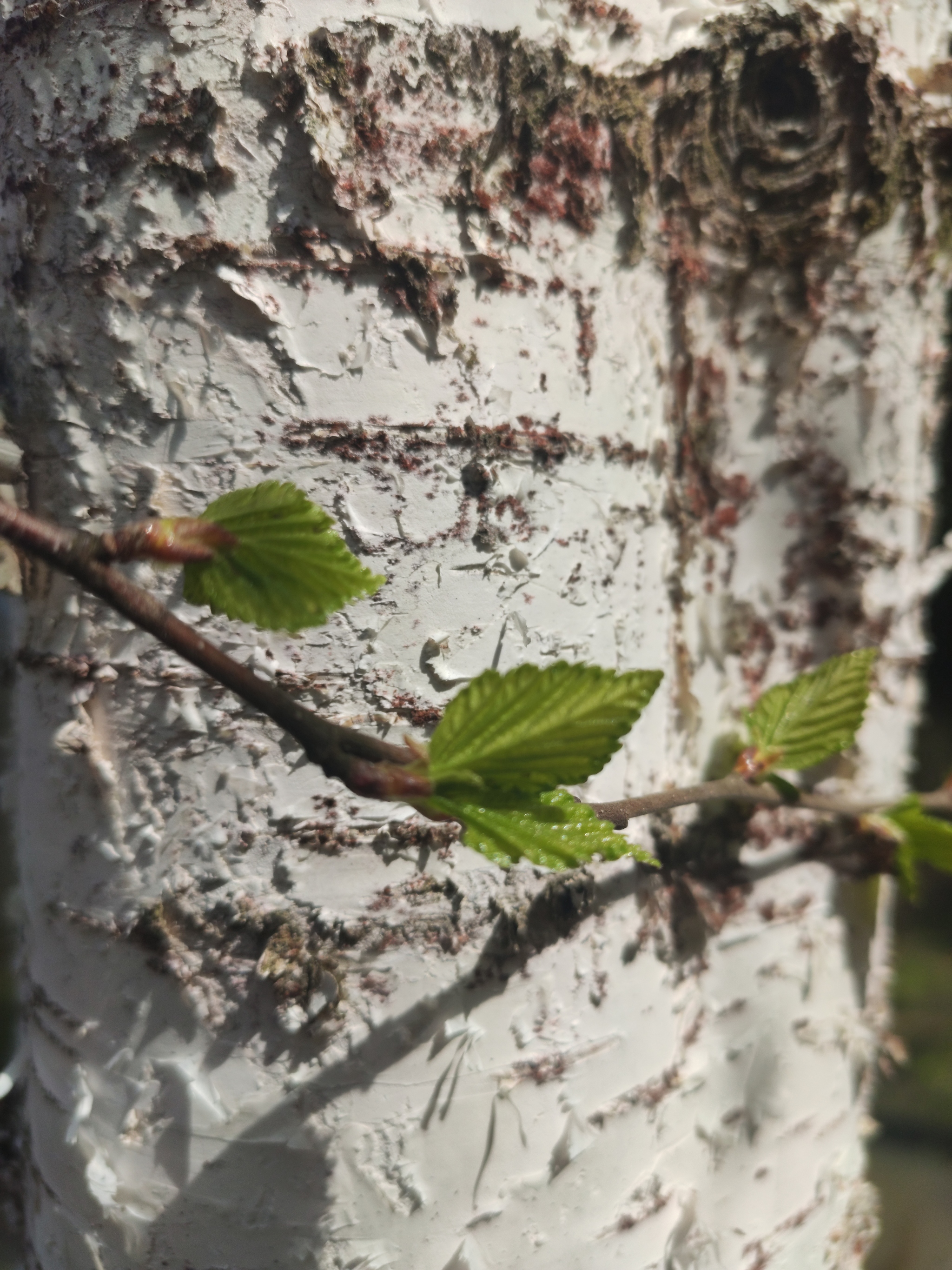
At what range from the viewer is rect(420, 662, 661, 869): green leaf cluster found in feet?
0.84

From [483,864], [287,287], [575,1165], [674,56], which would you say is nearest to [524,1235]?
[575,1165]

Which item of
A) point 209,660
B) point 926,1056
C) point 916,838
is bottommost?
point 926,1056

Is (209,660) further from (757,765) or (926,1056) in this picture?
(926,1056)

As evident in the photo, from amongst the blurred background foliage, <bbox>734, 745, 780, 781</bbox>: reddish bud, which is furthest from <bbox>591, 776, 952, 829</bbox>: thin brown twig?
the blurred background foliage

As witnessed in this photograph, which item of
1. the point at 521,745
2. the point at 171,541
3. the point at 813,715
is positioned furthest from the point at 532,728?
the point at 813,715

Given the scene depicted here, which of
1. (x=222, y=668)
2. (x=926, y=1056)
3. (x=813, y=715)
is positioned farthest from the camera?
(x=926, y=1056)

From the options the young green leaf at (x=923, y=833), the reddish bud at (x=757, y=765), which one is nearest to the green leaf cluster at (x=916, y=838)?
the young green leaf at (x=923, y=833)

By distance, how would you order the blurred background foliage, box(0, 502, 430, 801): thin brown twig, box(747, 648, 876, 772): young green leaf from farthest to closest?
the blurred background foliage
box(747, 648, 876, 772): young green leaf
box(0, 502, 430, 801): thin brown twig

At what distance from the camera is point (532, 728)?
26 cm

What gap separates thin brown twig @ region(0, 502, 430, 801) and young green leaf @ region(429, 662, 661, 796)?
0.01 metres

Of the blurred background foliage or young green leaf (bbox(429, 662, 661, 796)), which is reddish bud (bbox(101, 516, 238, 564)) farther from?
the blurred background foliage

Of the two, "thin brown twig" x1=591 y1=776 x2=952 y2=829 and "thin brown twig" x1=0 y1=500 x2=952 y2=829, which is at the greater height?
"thin brown twig" x1=0 y1=500 x2=952 y2=829

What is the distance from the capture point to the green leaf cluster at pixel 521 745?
25 centimetres

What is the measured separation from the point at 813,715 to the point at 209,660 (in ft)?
0.98
